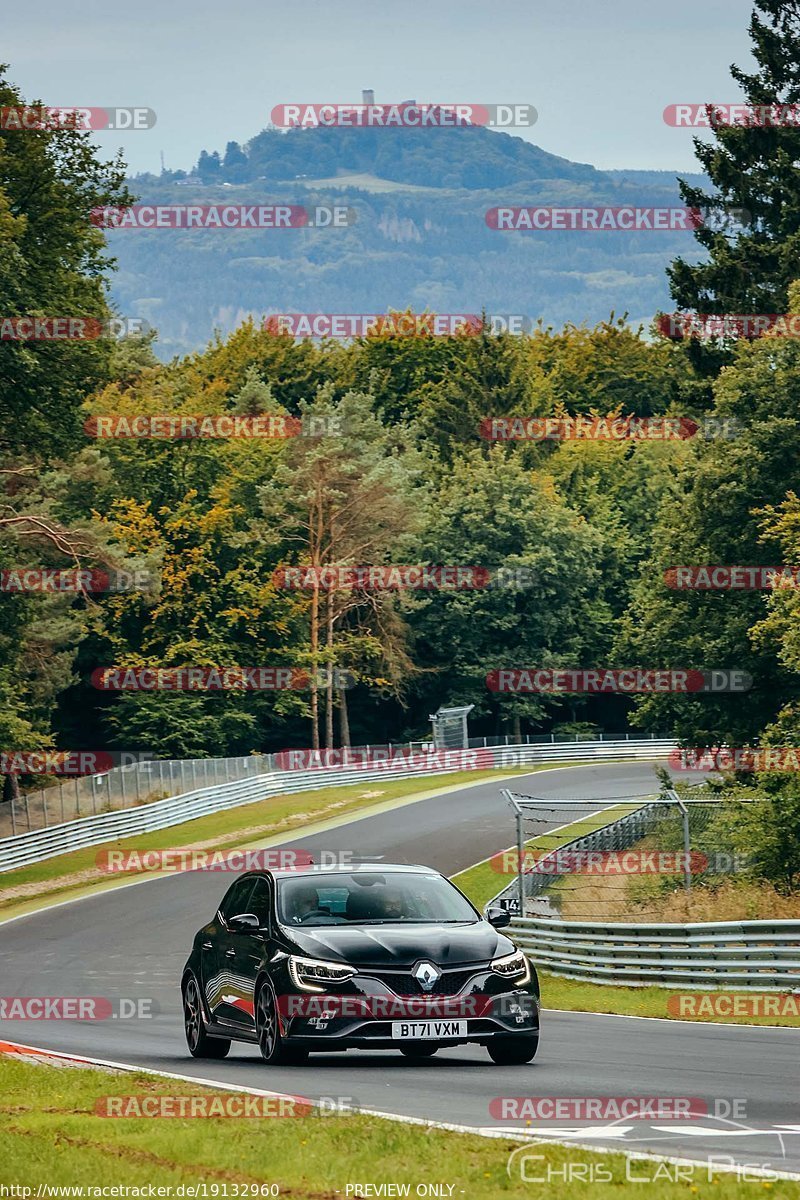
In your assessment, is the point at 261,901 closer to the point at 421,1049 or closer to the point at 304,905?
the point at 304,905

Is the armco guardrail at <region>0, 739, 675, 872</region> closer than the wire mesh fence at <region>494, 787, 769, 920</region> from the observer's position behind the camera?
No

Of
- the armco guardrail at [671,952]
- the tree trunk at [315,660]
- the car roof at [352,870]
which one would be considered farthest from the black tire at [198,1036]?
the tree trunk at [315,660]

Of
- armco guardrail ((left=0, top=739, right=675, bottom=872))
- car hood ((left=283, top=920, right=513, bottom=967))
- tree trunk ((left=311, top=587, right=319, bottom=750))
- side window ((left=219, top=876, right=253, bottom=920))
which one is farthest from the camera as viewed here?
tree trunk ((left=311, top=587, right=319, bottom=750))

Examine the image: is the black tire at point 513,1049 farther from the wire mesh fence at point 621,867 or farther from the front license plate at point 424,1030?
the wire mesh fence at point 621,867

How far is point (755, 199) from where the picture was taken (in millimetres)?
54438

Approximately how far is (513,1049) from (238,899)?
2.70 m

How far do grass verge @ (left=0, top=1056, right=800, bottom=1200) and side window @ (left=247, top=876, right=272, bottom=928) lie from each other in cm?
357

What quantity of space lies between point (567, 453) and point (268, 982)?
85837mm

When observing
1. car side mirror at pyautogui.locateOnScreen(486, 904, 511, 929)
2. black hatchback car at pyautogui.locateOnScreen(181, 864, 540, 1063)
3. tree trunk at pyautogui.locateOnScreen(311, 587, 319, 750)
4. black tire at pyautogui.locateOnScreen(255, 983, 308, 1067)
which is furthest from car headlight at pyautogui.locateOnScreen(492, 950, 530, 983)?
tree trunk at pyautogui.locateOnScreen(311, 587, 319, 750)

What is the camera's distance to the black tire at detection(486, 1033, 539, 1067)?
44.6 ft

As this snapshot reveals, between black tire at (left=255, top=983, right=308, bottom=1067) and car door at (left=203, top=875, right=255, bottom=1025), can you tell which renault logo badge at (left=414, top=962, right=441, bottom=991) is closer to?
black tire at (left=255, top=983, right=308, bottom=1067)

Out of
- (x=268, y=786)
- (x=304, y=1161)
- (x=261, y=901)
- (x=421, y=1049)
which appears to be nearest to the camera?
(x=304, y=1161)

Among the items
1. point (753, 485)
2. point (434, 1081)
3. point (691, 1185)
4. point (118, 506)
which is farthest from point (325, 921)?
point (118, 506)

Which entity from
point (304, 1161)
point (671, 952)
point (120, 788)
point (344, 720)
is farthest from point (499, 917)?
point (344, 720)
